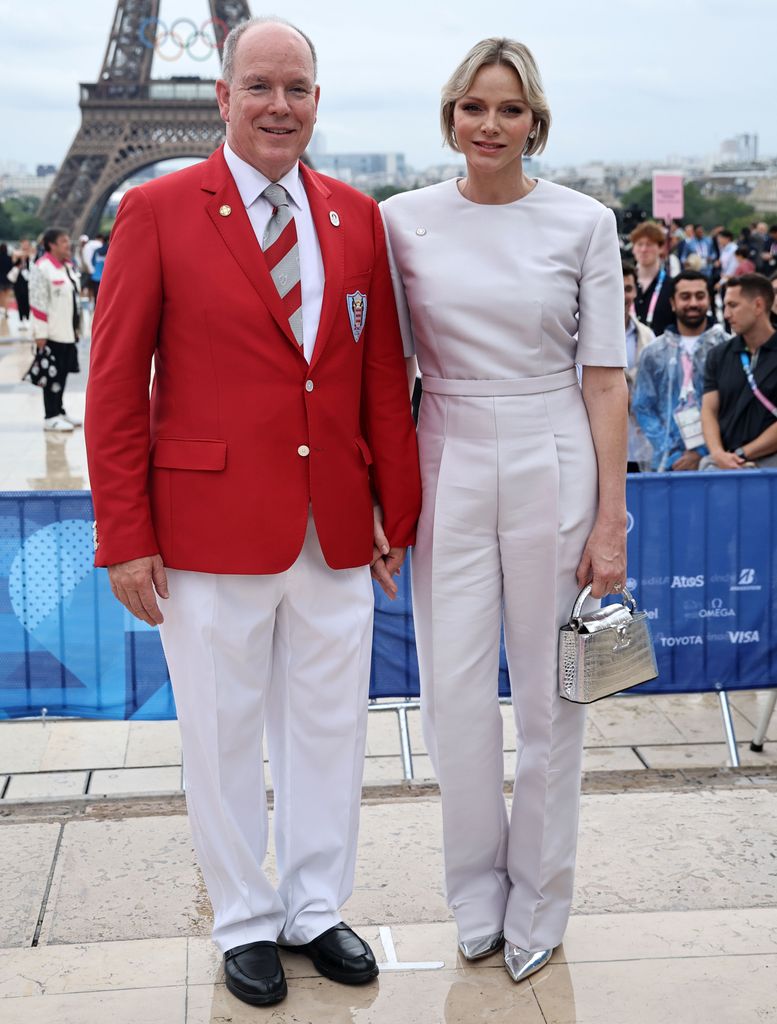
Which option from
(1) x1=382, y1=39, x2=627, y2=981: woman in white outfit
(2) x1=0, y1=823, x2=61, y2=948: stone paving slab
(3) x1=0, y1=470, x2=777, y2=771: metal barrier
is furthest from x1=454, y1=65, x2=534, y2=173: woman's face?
(2) x1=0, y1=823, x2=61, y2=948: stone paving slab

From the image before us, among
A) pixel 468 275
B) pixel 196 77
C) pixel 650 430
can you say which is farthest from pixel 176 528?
pixel 196 77

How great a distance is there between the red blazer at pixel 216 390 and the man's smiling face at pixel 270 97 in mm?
Result: 99

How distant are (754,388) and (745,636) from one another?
5.06 feet

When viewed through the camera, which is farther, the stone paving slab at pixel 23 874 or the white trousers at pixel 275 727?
the stone paving slab at pixel 23 874

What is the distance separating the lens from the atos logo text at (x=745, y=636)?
179 inches

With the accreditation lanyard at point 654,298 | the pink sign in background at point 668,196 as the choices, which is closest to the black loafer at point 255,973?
the accreditation lanyard at point 654,298

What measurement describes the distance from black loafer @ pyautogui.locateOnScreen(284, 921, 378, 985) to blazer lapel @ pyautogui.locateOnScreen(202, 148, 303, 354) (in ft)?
4.41

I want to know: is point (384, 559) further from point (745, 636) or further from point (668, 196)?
point (668, 196)

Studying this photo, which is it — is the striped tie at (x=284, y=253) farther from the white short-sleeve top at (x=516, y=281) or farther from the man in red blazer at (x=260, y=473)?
the white short-sleeve top at (x=516, y=281)

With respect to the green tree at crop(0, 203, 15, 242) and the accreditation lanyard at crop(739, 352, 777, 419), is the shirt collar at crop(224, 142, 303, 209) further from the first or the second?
the green tree at crop(0, 203, 15, 242)

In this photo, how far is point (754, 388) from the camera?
569 centimetres

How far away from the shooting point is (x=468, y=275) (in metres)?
2.77

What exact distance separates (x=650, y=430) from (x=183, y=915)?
4.01 m

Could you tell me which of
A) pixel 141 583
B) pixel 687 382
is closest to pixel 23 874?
pixel 141 583
